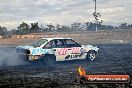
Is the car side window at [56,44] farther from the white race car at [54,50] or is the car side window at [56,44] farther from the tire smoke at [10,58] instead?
the tire smoke at [10,58]

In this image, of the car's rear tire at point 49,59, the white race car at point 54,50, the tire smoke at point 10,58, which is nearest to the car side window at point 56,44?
the white race car at point 54,50

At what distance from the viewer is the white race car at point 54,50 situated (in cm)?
1483

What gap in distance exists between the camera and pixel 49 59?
15258 mm

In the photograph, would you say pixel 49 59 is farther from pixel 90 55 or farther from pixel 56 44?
pixel 90 55

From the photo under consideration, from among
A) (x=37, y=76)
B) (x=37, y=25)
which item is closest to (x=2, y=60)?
(x=37, y=76)

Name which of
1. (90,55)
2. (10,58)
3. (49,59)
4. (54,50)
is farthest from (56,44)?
(10,58)

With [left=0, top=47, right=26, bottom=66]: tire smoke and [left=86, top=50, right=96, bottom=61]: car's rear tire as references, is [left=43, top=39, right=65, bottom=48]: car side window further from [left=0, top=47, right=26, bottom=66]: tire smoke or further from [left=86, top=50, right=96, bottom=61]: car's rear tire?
[left=86, top=50, right=96, bottom=61]: car's rear tire

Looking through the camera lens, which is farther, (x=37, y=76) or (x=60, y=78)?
(x=37, y=76)

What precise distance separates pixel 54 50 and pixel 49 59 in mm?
544

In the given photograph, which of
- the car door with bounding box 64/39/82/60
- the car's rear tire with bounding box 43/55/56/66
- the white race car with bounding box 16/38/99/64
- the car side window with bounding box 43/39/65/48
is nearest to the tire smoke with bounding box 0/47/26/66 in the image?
the white race car with bounding box 16/38/99/64

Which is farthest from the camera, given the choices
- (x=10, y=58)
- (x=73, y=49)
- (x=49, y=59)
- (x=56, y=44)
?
(x=10, y=58)

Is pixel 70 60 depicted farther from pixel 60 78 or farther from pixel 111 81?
pixel 111 81

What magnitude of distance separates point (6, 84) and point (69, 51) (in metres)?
6.42

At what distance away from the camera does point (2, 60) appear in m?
17.3
